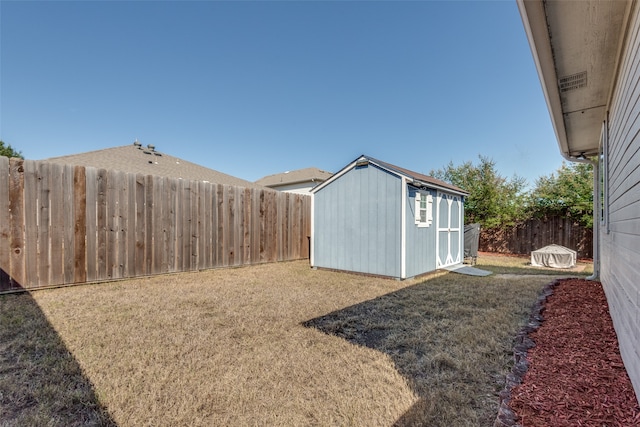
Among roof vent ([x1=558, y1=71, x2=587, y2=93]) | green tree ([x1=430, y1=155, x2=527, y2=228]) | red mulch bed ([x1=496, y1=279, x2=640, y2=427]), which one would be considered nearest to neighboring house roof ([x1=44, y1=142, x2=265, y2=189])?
roof vent ([x1=558, y1=71, x2=587, y2=93])

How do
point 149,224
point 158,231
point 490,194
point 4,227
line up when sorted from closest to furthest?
point 4,227
point 149,224
point 158,231
point 490,194

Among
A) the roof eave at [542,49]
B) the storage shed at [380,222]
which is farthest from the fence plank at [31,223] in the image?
the roof eave at [542,49]

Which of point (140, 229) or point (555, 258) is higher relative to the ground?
point (140, 229)

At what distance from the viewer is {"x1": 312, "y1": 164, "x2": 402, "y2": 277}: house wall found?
5887 mm

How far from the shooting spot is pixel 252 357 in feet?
7.63

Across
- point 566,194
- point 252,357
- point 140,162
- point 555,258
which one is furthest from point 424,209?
point 140,162

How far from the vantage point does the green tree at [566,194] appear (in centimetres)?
1006

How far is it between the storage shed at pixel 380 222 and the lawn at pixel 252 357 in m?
1.65

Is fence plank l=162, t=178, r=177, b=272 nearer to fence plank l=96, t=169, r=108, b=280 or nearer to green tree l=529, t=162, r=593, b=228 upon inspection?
fence plank l=96, t=169, r=108, b=280

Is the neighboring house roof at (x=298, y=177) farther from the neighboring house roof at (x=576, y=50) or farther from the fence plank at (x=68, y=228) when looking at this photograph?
the neighboring house roof at (x=576, y=50)

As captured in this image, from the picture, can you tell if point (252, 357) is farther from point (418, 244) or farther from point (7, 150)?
point (7, 150)

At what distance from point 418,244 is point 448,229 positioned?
1.88m

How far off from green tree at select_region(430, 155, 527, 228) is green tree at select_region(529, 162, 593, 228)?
556 millimetres

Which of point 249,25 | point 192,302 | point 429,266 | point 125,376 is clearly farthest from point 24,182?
point 429,266
